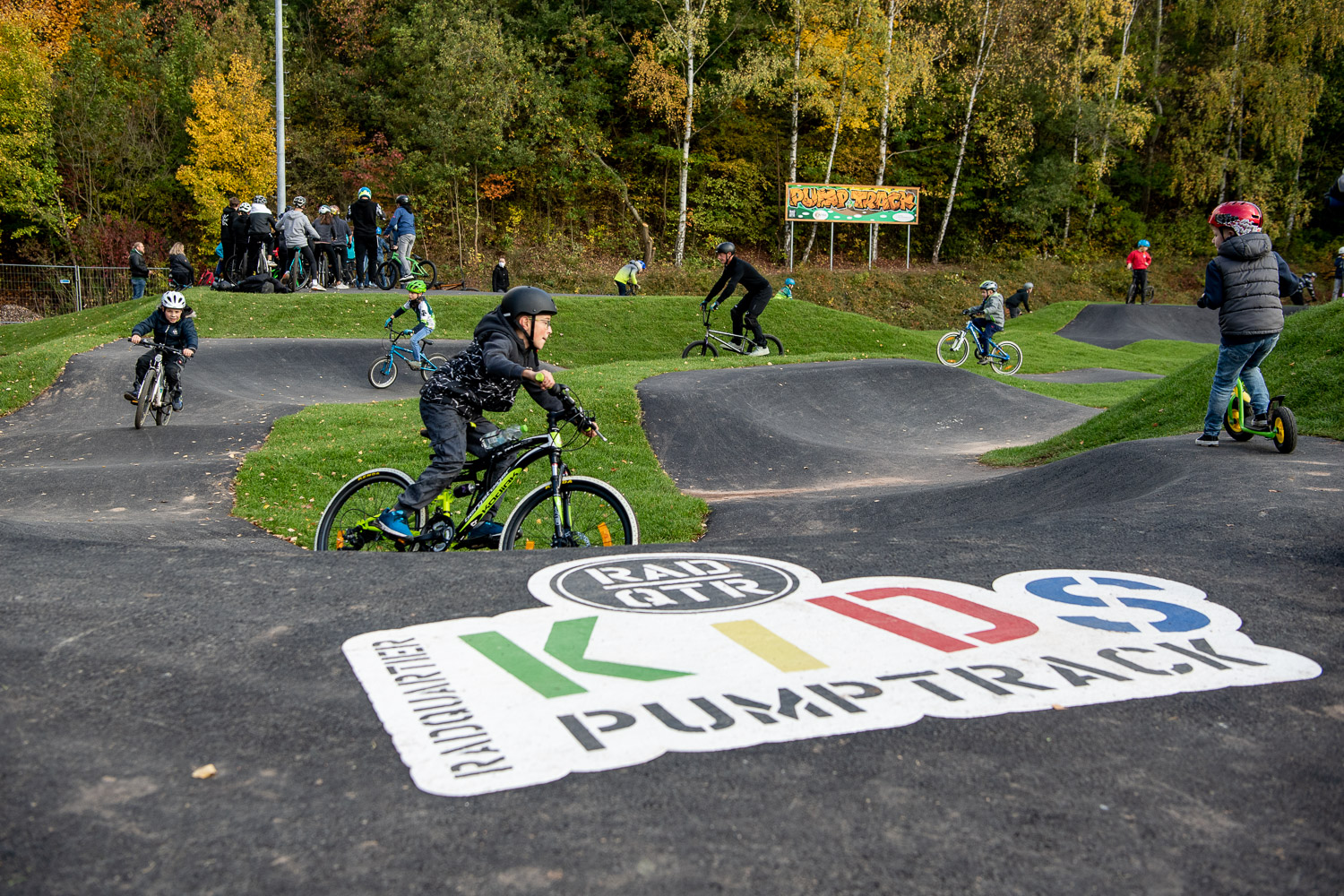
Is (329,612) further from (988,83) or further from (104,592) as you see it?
(988,83)

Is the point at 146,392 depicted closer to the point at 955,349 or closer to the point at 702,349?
the point at 702,349

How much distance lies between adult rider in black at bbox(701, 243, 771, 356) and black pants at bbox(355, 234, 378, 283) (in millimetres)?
10382

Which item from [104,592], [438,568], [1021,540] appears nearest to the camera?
[104,592]

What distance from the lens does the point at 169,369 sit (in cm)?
1266

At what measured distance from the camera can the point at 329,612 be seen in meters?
4.27

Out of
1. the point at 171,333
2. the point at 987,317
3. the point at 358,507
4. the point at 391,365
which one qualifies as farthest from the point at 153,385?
the point at 987,317

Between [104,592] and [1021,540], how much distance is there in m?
5.33

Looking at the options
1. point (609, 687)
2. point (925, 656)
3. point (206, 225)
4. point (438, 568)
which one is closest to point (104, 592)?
point (438, 568)

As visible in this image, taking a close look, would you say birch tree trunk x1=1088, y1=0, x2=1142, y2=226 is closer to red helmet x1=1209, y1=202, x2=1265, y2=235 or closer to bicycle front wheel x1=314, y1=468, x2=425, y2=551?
red helmet x1=1209, y1=202, x2=1265, y2=235

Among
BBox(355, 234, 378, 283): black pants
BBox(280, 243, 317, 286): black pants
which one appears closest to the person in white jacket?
BBox(280, 243, 317, 286): black pants

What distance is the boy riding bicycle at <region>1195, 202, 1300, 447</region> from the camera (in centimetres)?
827

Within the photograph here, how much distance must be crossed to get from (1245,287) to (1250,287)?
4 centimetres

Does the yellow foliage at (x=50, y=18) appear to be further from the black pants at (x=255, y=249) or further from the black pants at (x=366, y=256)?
the black pants at (x=366, y=256)

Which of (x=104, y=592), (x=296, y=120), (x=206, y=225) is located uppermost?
(x=296, y=120)
